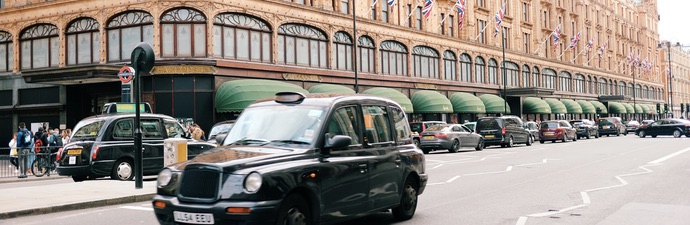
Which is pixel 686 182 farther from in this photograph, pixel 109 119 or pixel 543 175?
pixel 109 119

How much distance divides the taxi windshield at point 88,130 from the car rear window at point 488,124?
22.3m

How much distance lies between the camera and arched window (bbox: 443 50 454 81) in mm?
48153

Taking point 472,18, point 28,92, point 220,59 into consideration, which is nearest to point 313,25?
point 220,59

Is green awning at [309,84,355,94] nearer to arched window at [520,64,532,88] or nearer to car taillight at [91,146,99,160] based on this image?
car taillight at [91,146,99,160]

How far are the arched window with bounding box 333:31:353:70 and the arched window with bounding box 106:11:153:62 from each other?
441 inches

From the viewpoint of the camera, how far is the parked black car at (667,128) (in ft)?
144

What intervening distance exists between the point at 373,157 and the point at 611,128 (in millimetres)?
47937

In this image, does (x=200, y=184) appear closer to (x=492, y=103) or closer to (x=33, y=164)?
(x=33, y=164)

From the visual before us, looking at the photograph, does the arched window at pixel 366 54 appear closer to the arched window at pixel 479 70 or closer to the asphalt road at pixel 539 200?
the arched window at pixel 479 70

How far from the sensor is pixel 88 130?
1575cm

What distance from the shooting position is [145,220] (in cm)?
927

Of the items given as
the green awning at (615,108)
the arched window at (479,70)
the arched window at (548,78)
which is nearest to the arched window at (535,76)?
the arched window at (548,78)

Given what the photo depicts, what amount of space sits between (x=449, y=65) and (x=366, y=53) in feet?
36.6

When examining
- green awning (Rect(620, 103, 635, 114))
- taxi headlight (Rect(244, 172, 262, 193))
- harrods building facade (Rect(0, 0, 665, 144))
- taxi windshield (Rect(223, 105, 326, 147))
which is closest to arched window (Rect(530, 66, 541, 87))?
harrods building facade (Rect(0, 0, 665, 144))
